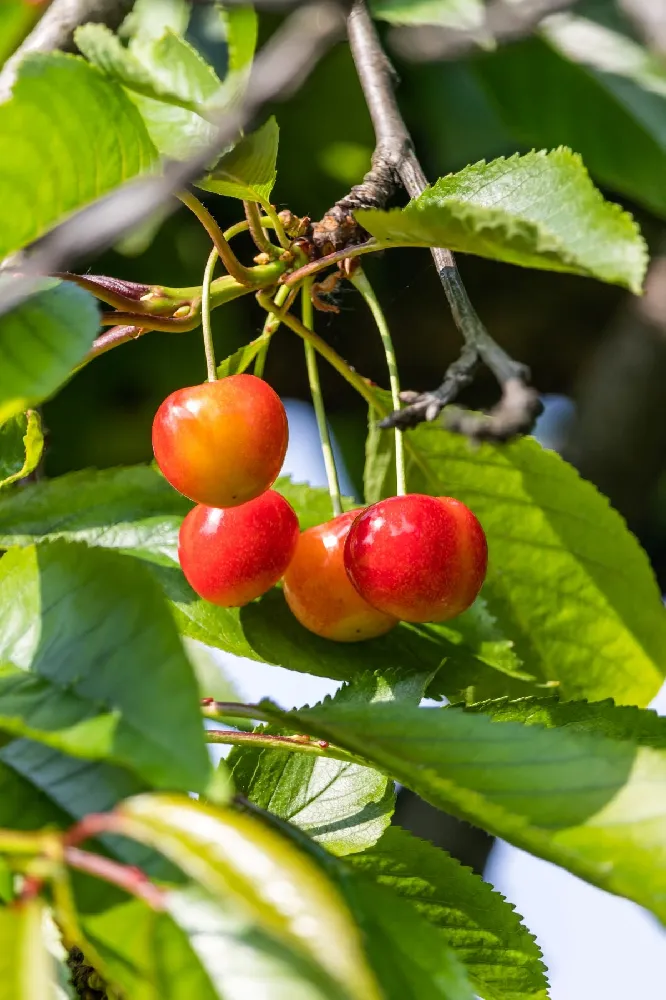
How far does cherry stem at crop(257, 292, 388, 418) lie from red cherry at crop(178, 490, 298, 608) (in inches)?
6.1

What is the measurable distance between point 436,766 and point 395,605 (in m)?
0.30

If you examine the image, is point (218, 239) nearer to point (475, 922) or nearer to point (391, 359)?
point (391, 359)

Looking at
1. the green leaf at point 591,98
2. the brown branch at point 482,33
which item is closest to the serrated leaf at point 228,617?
the brown branch at point 482,33

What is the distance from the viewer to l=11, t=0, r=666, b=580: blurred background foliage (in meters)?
1.83

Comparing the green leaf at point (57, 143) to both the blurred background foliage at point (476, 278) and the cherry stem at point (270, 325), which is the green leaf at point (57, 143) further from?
the blurred background foliage at point (476, 278)

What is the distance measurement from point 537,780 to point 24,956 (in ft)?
1.14

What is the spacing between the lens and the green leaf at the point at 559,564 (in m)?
1.35

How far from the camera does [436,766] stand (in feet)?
2.57

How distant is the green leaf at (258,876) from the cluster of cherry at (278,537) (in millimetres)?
436

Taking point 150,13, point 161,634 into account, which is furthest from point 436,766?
point 150,13

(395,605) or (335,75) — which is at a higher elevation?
(335,75)

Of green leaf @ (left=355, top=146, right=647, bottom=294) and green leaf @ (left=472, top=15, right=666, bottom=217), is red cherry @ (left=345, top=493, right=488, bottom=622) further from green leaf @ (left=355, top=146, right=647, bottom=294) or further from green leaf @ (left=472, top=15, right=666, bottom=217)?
green leaf @ (left=472, top=15, right=666, bottom=217)

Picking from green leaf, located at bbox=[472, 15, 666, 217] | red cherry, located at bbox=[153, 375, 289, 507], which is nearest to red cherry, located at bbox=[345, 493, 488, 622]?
red cherry, located at bbox=[153, 375, 289, 507]

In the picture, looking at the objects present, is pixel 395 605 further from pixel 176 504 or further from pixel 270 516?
pixel 176 504
